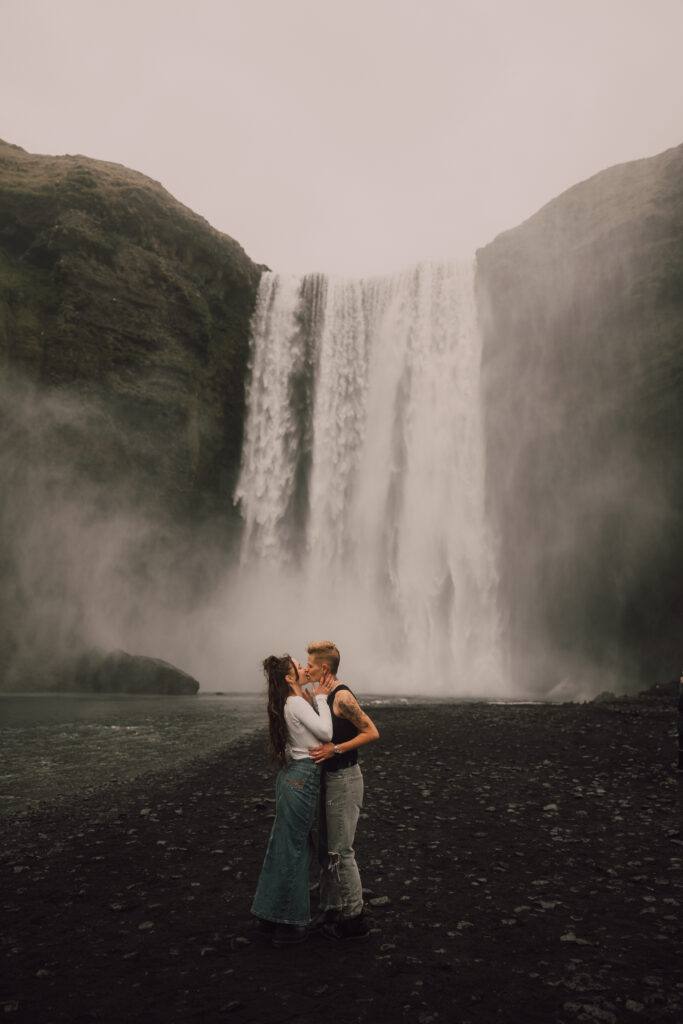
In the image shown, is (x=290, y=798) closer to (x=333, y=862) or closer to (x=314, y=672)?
(x=333, y=862)

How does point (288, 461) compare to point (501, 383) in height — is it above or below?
below

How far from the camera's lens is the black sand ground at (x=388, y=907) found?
4.20m

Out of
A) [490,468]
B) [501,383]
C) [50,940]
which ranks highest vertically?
[501,383]

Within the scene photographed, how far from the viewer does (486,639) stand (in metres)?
40.0

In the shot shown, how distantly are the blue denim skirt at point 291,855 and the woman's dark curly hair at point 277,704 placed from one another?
0.16 meters

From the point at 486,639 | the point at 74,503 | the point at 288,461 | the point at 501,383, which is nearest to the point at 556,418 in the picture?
the point at 501,383

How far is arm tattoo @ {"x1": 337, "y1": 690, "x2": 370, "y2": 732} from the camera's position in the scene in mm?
5199

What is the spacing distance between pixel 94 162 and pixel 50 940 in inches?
2138

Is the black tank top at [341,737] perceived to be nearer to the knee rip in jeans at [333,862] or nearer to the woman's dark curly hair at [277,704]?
the woman's dark curly hair at [277,704]

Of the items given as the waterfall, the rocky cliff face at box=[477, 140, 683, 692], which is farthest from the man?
the waterfall

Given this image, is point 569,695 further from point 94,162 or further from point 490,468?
point 94,162

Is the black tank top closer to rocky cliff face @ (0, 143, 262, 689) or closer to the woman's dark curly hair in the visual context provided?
the woman's dark curly hair

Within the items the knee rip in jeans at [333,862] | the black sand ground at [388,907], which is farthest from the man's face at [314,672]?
the black sand ground at [388,907]

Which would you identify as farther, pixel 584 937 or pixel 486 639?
pixel 486 639
